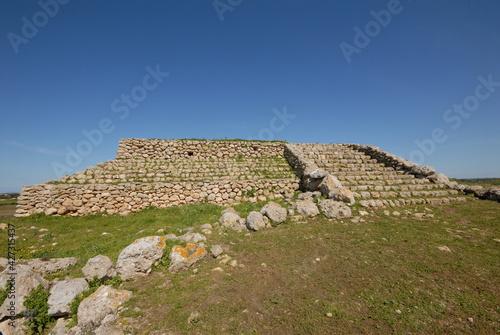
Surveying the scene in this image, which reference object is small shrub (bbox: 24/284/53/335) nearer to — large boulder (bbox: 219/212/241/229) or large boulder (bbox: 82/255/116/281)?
large boulder (bbox: 82/255/116/281)

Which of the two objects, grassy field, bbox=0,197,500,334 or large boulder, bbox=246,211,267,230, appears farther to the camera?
large boulder, bbox=246,211,267,230

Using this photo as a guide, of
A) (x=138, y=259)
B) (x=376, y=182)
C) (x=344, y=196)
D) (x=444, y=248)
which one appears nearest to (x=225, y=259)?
(x=138, y=259)

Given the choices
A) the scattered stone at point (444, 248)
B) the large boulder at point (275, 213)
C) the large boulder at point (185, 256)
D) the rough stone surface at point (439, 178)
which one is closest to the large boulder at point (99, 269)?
the large boulder at point (185, 256)

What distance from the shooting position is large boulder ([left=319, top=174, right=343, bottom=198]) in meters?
10.5

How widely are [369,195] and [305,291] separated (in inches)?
338

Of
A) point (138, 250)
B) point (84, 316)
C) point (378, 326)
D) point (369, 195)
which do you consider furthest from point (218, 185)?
point (378, 326)

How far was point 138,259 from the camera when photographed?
5.09 m

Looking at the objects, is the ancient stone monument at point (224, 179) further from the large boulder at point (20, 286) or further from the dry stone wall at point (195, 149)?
the large boulder at point (20, 286)

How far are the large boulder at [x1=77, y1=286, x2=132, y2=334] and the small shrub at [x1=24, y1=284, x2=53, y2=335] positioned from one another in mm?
787

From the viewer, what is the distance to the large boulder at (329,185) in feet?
34.4

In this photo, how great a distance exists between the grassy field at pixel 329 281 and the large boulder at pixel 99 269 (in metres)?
0.54

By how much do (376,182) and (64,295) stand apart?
14.4 metres

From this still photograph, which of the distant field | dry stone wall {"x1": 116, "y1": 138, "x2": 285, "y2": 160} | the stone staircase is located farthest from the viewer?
dry stone wall {"x1": 116, "y1": 138, "x2": 285, "y2": 160}

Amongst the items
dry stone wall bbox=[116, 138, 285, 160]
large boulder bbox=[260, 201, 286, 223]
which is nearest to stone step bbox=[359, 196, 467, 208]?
large boulder bbox=[260, 201, 286, 223]
